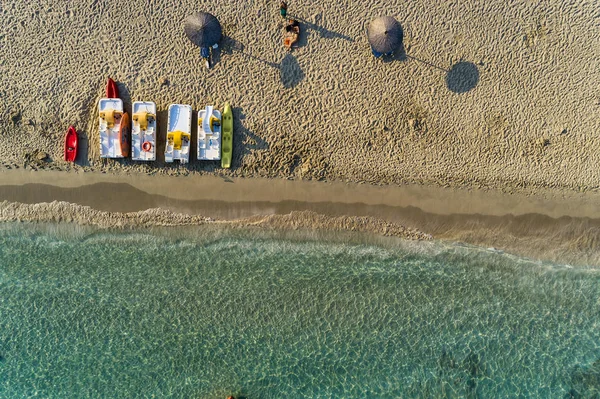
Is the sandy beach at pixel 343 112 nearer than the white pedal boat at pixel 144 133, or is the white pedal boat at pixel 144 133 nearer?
the white pedal boat at pixel 144 133

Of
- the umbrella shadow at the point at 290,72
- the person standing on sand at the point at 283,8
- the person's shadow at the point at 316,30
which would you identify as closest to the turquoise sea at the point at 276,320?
the umbrella shadow at the point at 290,72

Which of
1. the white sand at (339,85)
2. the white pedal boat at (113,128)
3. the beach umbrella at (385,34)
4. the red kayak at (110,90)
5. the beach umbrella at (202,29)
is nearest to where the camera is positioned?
the beach umbrella at (385,34)

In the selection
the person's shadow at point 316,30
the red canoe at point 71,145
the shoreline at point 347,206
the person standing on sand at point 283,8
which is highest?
the person standing on sand at point 283,8

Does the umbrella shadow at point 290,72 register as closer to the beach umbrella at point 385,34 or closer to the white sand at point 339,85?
the white sand at point 339,85

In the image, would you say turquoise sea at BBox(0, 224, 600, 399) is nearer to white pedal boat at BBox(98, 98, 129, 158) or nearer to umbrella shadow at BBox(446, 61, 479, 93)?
white pedal boat at BBox(98, 98, 129, 158)

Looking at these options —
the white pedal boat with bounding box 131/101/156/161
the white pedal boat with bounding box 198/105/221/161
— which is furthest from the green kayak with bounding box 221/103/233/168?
the white pedal boat with bounding box 131/101/156/161

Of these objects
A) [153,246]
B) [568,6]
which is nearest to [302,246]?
[153,246]
